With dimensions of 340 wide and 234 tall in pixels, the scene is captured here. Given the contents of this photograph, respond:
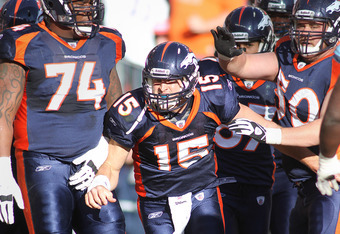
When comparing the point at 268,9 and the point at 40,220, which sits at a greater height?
the point at 268,9

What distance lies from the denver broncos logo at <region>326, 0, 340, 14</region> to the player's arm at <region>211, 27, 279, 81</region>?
0.51 m

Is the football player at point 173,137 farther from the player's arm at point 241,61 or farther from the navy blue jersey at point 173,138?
the player's arm at point 241,61

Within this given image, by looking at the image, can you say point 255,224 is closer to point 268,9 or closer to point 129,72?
point 268,9

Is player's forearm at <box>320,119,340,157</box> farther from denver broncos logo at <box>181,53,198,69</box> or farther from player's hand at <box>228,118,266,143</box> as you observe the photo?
denver broncos logo at <box>181,53,198,69</box>

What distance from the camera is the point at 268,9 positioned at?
19.0 ft

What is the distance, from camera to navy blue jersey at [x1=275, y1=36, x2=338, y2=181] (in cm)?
434

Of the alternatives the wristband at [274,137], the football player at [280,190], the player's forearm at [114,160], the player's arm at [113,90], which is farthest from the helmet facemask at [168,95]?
the football player at [280,190]

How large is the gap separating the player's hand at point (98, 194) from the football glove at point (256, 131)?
93 centimetres

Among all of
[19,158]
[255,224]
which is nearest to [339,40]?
[255,224]

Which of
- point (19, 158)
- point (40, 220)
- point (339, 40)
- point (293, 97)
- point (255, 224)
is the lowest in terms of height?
point (255, 224)

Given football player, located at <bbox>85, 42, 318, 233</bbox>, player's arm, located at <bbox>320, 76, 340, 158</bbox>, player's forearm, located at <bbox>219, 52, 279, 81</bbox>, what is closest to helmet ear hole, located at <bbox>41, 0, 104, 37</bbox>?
football player, located at <bbox>85, 42, 318, 233</bbox>

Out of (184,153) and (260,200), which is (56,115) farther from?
(260,200)

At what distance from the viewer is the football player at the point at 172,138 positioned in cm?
417

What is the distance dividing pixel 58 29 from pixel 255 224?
2084mm
